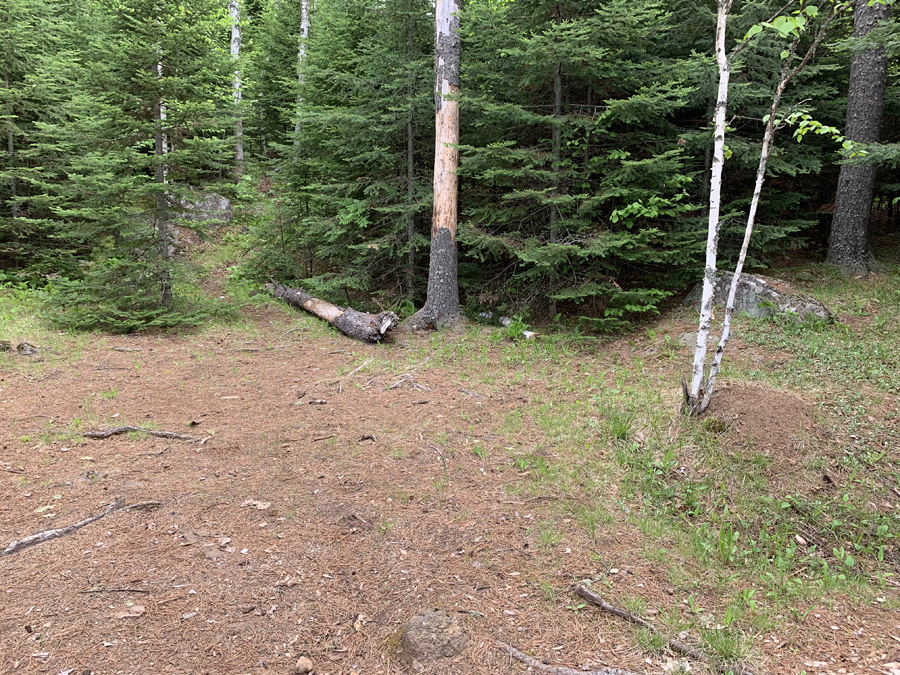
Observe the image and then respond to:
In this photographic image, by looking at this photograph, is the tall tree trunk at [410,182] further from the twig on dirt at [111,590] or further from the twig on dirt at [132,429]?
the twig on dirt at [111,590]

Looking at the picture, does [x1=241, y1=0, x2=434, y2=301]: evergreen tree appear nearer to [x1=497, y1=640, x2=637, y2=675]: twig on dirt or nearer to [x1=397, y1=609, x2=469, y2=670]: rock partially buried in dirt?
[x1=397, y1=609, x2=469, y2=670]: rock partially buried in dirt

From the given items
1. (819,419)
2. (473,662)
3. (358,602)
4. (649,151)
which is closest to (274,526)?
(358,602)

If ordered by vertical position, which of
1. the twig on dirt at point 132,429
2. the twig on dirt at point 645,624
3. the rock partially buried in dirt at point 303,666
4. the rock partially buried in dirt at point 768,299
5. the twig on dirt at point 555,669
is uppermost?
the rock partially buried in dirt at point 768,299

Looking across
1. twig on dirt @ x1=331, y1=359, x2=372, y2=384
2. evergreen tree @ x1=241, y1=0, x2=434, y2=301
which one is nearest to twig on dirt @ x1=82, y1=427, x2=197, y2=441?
twig on dirt @ x1=331, y1=359, x2=372, y2=384

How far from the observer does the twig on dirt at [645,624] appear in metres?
2.55

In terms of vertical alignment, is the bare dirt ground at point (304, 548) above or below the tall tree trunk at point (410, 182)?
below

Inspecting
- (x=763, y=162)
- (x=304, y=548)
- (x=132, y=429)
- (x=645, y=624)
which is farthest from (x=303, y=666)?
(x=763, y=162)

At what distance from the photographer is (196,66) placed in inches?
348

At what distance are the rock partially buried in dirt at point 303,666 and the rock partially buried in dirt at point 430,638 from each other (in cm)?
46

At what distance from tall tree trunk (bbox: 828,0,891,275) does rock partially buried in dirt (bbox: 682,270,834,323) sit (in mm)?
1724

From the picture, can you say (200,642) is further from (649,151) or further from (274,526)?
(649,151)

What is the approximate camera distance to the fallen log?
902cm

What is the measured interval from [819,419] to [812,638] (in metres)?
2.83

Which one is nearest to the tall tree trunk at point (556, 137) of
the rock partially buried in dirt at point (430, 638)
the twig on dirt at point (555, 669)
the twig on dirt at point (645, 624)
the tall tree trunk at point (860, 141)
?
the tall tree trunk at point (860, 141)
